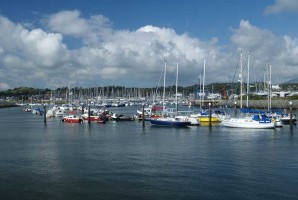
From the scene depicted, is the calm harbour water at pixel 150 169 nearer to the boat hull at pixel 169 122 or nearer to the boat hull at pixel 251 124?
the boat hull at pixel 251 124

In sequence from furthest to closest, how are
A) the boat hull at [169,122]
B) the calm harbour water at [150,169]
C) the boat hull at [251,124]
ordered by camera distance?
the boat hull at [169,122] < the boat hull at [251,124] < the calm harbour water at [150,169]

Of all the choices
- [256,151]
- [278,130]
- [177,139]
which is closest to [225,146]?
[256,151]

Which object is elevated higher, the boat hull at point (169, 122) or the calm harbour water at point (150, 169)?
the boat hull at point (169, 122)

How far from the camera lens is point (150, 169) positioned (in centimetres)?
3238

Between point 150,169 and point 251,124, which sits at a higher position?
point 251,124

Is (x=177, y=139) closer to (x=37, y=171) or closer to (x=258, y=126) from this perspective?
(x=258, y=126)

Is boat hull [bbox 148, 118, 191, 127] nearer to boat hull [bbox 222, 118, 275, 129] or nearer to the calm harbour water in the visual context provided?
boat hull [bbox 222, 118, 275, 129]

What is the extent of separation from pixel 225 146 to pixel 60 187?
24203 mm

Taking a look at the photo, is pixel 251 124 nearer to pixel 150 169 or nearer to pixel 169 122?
pixel 169 122

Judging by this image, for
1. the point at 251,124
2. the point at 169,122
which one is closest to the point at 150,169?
the point at 251,124

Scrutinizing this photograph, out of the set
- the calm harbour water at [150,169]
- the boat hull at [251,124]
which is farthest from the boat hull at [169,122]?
the calm harbour water at [150,169]

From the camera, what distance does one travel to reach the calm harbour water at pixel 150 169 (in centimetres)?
2542

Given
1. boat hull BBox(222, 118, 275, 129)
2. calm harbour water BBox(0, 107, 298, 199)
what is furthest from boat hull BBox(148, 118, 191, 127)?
calm harbour water BBox(0, 107, 298, 199)

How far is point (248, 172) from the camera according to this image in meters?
31.1
